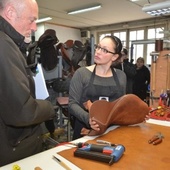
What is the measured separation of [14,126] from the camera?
0.85 m

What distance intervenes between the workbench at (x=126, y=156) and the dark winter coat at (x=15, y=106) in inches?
2.9

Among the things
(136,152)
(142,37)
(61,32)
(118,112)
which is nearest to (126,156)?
(136,152)

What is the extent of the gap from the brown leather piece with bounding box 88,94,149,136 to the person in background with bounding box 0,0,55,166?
30cm

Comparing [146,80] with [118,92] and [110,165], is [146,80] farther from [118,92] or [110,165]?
[110,165]

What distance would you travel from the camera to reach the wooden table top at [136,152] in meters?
0.80

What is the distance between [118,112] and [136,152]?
13.1 inches

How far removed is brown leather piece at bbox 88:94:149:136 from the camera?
1138 mm

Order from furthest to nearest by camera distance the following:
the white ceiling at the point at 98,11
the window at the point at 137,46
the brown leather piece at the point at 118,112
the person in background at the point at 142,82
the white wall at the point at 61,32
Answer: the white wall at the point at 61,32 → the window at the point at 137,46 → the white ceiling at the point at 98,11 → the person in background at the point at 142,82 → the brown leather piece at the point at 118,112

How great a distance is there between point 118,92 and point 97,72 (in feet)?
0.72

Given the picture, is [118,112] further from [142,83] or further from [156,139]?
[142,83]

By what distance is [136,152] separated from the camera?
915mm

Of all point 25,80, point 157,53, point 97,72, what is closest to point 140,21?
point 157,53

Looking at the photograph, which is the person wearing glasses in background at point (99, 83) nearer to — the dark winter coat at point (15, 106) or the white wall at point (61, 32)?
the dark winter coat at point (15, 106)

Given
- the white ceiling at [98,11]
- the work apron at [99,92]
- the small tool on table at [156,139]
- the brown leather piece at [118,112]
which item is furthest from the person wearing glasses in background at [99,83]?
the white ceiling at [98,11]
